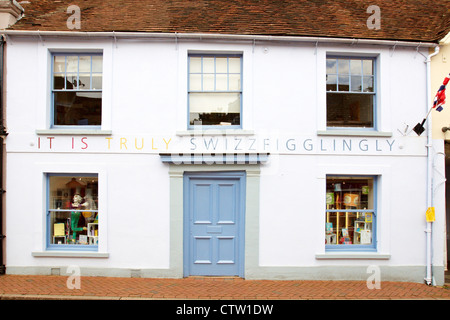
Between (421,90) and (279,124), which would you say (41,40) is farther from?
(421,90)

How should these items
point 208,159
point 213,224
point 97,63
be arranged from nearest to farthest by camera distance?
point 208,159 < point 213,224 < point 97,63

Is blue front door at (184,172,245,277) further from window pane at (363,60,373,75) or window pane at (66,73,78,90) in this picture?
window pane at (363,60,373,75)

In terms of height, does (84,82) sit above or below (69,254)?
above

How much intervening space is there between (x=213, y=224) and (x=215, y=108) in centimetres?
267

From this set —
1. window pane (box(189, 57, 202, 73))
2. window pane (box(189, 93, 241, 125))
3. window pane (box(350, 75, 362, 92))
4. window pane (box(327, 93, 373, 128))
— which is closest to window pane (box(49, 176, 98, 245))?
window pane (box(189, 93, 241, 125))

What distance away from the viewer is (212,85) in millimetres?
8477

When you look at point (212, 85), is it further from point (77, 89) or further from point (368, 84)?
point (368, 84)

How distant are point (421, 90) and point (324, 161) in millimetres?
2809

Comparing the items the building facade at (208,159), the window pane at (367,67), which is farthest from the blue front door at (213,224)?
the window pane at (367,67)

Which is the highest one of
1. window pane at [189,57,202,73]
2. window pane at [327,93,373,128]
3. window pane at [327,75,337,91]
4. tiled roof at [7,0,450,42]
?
tiled roof at [7,0,450,42]

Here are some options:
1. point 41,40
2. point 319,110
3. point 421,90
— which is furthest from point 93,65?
point 421,90

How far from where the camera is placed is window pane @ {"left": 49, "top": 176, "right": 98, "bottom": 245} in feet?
27.7

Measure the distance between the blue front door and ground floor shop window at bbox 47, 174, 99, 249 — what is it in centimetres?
221

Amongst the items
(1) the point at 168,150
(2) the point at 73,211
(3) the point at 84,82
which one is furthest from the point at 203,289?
(3) the point at 84,82
